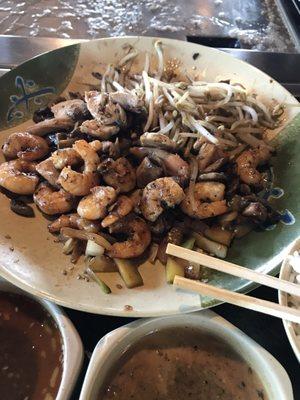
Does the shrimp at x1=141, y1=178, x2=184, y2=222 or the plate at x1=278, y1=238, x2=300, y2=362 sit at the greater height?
the shrimp at x1=141, y1=178, x2=184, y2=222

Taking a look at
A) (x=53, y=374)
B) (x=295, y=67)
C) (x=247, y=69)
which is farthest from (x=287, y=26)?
(x=53, y=374)

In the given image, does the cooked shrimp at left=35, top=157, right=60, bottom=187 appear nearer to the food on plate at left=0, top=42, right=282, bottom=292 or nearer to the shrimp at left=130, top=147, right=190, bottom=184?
the food on plate at left=0, top=42, right=282, bottom=292

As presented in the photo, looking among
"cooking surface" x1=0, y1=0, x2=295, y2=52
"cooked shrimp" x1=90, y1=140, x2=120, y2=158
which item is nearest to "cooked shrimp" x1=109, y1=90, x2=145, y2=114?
"cooked shrimp" x1=90, y1=140, x2=120, y2=158

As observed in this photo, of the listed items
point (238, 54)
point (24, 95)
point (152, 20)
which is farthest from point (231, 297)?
point (152, 20)

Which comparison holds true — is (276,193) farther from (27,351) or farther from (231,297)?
(27,351)

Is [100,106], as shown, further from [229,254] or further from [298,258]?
[298,258]

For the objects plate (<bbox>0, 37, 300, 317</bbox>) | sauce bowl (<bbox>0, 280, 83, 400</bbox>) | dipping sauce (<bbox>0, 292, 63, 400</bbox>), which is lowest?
dipping sauce (<bbox>0, 292, 63, 400</bbox>)
